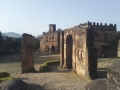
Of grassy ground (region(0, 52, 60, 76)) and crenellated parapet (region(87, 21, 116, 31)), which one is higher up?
crenellated parapet (region(87, 21, 116, 31))

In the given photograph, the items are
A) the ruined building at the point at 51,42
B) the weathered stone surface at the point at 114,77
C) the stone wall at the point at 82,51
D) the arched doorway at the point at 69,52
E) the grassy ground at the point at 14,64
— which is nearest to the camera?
the weathered stone surface at the point at 114,77

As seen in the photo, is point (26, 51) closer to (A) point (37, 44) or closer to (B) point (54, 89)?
(B) point (54, 89)

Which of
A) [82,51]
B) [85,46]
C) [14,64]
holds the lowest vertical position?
[14,64]

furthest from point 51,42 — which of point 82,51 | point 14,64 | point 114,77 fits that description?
point 114,77

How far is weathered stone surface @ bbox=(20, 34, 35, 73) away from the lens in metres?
19.5

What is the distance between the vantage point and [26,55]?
20172mm

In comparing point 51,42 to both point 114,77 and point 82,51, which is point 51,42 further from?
point 114,77

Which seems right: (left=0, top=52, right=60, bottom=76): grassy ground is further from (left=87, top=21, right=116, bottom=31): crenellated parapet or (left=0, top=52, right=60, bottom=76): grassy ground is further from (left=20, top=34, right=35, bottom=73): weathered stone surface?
(left=87, top=21, right=116, bottom=31): crenellated parapet

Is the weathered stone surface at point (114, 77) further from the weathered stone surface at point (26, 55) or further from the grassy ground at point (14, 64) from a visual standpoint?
the weathered stone surface at point (26, 55)

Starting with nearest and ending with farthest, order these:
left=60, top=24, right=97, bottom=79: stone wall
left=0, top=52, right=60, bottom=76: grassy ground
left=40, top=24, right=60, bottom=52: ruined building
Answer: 1. left=60, top=24, right=97, bottom=79: stone wall
2. left=0, top=52, right=60, bottom=76: grassy ground
3. left=40, top=24, right=60, bottom=52: ruined building

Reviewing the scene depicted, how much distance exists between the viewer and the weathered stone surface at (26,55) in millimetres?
19455

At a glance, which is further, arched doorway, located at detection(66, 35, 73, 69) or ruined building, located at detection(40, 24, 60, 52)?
ruined building, located at detection(40, 24, 60, 52)

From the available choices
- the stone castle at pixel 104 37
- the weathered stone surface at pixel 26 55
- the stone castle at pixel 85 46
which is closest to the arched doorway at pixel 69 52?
the stone castle at pixel 85 46

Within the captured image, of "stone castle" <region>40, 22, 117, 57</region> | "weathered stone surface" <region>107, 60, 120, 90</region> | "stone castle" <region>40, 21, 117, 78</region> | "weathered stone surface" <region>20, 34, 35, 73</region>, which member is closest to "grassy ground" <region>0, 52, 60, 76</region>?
"weathered stone surface" <region>20, 34, 35, 73</region>
